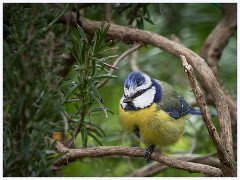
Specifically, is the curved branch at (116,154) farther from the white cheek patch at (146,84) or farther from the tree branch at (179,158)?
the tree branch at (179,158)

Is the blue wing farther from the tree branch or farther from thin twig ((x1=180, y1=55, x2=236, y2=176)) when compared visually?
thin twig ((x1=180, y1=55, x2=236, y2=176))

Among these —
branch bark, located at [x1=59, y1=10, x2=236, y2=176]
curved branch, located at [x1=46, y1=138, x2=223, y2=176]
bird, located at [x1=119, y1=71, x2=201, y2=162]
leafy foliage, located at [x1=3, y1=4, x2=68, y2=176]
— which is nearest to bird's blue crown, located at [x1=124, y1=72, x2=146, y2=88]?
bird, located at [x1=119, y1=71, x2=201, y2=162]

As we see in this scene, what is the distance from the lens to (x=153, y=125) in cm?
138

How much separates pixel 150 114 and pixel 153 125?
0.10ft

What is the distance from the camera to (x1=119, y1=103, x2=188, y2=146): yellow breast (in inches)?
54.3

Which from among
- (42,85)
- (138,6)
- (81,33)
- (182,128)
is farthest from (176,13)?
(42,85)

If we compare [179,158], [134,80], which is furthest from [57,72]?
[179,158]

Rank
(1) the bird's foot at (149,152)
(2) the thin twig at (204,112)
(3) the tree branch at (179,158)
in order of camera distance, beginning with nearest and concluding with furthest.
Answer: (2) the thin twig at (204,112) → (1) the bird's foot at (149,152) → (3) the tree branch at (179,158)

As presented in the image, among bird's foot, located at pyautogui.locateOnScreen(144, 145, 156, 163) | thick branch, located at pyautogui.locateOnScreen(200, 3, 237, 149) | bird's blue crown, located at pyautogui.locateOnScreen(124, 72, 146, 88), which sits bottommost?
bird's foot, located at pyautogui.locateOnScreen(144, 145, 156, 163)

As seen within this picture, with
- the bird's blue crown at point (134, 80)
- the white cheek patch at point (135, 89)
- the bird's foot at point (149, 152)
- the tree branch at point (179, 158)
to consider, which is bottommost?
the tree branch at point (179, 158)

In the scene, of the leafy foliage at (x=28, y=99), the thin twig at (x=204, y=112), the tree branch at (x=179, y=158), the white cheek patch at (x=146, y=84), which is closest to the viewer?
the leafy foliage at (x=28, y=99)

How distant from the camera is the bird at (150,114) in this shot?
4.50 ft

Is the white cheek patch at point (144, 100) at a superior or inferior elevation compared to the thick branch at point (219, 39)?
inferior

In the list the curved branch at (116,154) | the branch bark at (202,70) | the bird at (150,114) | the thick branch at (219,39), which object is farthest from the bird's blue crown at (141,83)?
the thick branch at (219,39)
